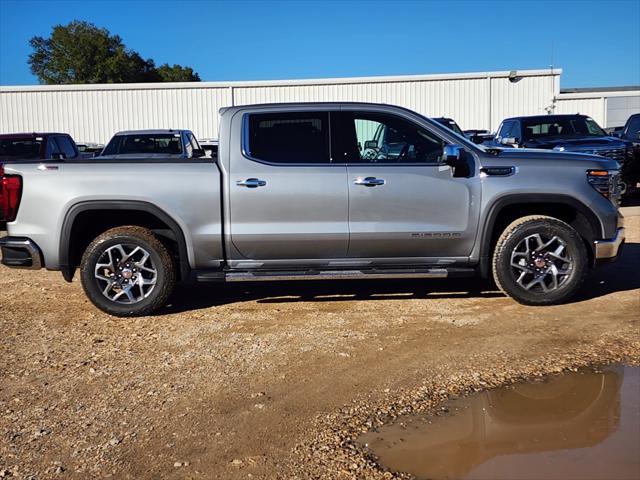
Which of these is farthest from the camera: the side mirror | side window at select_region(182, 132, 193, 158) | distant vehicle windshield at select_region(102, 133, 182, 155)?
side window at select_region(182, 132, 193, 158)

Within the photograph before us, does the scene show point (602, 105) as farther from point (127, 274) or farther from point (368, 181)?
point (127, 274)

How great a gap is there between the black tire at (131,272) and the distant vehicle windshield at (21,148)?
26.9 ft

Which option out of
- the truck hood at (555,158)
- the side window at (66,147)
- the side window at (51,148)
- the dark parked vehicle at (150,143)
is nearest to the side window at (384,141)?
the truck hood at (555,158)

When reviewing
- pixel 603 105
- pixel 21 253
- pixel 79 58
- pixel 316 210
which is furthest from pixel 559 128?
pixel 79 58

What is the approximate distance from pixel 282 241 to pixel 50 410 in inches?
97.2

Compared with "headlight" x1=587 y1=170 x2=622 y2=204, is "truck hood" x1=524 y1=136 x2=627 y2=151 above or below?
above

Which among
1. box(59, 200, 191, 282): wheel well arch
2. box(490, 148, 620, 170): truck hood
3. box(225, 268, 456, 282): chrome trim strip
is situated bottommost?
box(225, 268, 456, 282): chrome trim strip

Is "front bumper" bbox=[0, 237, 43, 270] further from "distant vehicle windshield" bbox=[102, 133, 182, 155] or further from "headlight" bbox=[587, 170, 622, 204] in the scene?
"distant vehicle windshield" bbox=[102, 133, 182, 155]

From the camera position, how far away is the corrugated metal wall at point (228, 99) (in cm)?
2691

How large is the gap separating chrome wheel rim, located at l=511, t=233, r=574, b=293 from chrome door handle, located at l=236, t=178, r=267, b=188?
2.39m

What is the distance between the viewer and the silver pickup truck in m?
5.59

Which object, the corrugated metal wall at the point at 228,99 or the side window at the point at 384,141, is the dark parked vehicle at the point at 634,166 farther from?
the corrugated metal wall at the point at 228,99

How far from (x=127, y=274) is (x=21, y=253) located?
966mm

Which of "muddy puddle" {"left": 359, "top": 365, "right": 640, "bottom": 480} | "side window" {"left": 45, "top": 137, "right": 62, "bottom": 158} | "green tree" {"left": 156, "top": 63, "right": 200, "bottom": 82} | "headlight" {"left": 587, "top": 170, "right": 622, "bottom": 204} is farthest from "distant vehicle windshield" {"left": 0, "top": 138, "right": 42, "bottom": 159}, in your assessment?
"green tree" {"left": 156, "top": 63, "right": 200, "bottom": 82}
